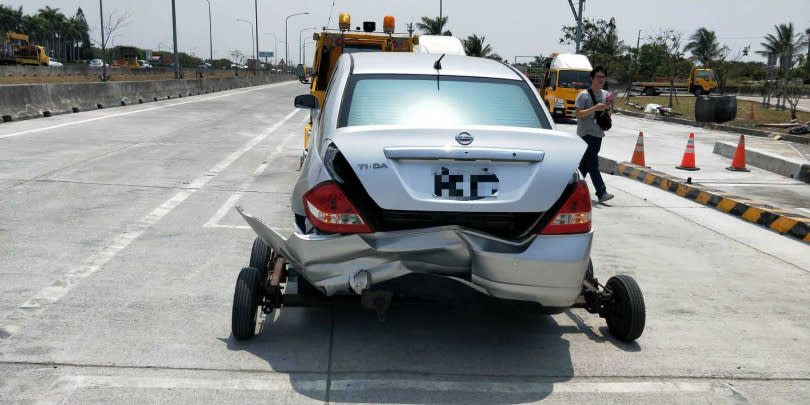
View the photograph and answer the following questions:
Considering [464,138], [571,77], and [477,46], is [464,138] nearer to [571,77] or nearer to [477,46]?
[571,77]

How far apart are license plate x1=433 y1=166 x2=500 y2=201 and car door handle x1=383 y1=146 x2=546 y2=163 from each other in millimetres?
70

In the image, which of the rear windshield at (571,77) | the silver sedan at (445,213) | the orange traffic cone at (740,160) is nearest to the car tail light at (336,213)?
the silver sedan at (445,213)

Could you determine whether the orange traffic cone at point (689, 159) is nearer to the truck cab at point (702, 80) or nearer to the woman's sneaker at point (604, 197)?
the woman's sneaker at point (604, 197)

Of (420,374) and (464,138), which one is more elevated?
(464,138)

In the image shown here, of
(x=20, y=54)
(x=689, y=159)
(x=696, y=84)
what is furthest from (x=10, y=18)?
(x=689, y=159)

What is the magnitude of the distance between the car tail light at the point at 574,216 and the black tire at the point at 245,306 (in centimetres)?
160

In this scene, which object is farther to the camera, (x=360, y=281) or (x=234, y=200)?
(x=234, y=200)

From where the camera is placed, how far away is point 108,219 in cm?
735

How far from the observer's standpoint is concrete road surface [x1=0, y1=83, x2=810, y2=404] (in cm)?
372

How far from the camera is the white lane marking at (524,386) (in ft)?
12.3

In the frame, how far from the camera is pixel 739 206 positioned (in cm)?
943

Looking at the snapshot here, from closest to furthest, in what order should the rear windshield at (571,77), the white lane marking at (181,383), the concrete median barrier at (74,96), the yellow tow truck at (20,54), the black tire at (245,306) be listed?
the white lane marking at (181,383)
the black tire at (245,306)
the concrete median barrier at (74,96)
the rear windshield at (571,77)
the yellow tow truck at (20,54)

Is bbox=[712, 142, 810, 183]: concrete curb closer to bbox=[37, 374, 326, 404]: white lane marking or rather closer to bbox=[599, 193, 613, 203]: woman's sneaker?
bbox=[599, 193, 613, 203]: woman's sneaker

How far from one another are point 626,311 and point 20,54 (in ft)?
230
